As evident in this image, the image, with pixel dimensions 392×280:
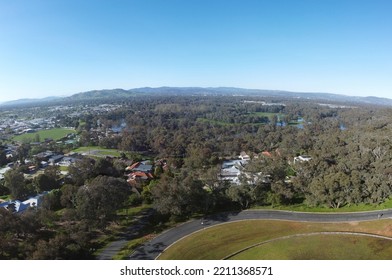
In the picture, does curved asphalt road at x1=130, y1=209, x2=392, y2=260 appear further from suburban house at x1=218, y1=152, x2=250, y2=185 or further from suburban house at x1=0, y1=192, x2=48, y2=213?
suburban house at x1=0, y1=192, x2=48, y2=213

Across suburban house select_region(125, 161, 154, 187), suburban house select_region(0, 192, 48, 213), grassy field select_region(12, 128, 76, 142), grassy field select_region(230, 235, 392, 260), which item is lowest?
suburban house select_region(0, 192, 48, 213)

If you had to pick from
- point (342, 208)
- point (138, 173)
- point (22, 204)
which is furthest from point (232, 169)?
point (22, 204)

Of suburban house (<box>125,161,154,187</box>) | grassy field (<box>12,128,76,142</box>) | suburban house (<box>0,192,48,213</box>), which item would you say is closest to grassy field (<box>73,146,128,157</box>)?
suburban house (<box>125,161,154,187</box>)

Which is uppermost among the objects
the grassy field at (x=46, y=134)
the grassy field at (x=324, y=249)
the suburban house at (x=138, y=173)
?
the grassy field at (x=46, y=134)

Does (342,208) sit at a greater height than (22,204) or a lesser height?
greater

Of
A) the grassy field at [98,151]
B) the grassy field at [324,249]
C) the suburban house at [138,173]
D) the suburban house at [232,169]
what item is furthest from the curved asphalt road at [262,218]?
the grassy field at [98,151]

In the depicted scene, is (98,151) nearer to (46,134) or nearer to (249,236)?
(46,134)

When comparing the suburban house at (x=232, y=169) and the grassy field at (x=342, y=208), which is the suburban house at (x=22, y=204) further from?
the grassy field at (x=342, y=208)

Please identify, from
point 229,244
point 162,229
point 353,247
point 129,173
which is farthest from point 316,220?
point 129,173
